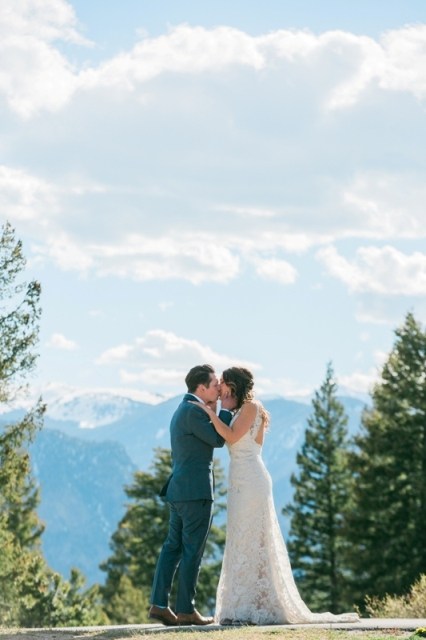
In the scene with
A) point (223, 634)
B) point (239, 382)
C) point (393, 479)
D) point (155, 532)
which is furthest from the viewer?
point (155, 532)

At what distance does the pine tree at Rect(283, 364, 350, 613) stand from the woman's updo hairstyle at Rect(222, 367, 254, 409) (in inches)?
1316

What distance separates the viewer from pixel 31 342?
30406mm

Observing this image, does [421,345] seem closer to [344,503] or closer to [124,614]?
[344,503]

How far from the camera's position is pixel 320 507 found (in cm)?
4697

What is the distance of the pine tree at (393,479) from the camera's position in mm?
34000

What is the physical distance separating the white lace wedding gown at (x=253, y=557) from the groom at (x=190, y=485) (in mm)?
519

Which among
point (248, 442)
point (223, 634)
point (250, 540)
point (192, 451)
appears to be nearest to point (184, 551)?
point (250, 540)

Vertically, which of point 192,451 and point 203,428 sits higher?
point 203,428

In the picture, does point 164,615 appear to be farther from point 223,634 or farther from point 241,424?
point 241,424

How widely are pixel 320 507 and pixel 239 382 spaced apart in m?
35.8

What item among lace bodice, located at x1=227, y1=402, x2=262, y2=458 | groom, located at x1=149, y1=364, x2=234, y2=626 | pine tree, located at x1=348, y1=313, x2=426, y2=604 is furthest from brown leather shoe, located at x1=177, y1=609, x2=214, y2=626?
pine tree, located at x1=348, y1=313, x2=426, y2=604

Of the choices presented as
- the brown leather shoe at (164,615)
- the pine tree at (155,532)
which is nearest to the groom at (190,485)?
the brown leather shoe at (164,615)

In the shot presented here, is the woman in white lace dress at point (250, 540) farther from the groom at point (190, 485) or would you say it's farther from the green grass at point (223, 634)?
the green grass at point (223, 634)

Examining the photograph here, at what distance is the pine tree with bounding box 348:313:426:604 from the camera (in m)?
34.0
